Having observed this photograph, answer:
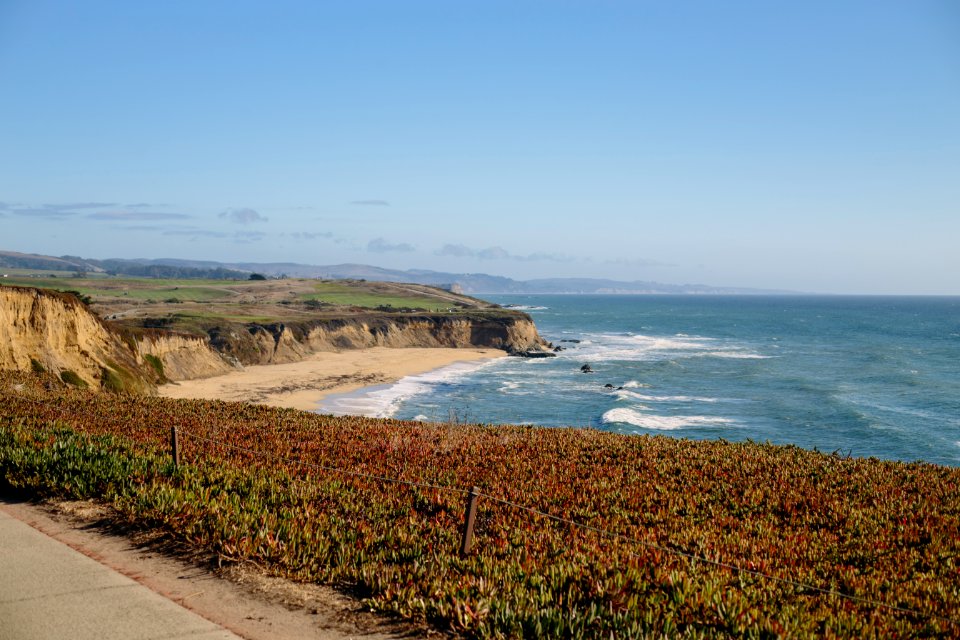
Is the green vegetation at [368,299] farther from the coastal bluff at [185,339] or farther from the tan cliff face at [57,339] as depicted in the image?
the tan cliff face at [57,339]

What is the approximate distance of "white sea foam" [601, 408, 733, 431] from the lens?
159 ft

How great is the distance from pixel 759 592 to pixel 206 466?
10.6m

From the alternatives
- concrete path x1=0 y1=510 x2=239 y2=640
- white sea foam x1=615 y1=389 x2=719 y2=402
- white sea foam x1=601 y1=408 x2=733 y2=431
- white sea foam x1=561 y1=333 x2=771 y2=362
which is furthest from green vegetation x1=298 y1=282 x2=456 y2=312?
concrete path x1=0 y1=510 x2=239 y2=640

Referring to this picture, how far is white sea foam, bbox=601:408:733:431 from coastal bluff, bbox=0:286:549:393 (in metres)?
32.5

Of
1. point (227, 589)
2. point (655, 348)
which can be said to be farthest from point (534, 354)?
point (227, 589)

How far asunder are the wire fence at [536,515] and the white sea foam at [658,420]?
116 feet

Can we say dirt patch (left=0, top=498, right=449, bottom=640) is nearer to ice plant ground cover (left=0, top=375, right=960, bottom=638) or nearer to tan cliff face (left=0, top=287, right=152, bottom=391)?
ice plant ground cover (left=0, top=375, right=960, bottom=638)

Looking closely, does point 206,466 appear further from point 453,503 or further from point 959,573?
point 959,573

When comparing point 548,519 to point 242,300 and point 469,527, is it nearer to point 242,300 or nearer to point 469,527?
point 469,527

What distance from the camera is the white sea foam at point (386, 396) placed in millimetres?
51594

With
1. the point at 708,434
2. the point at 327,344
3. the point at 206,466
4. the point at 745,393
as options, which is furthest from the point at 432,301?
the point at 206,466

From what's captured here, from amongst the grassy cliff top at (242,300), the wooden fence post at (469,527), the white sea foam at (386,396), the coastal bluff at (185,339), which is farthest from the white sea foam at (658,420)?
the grassy cliff top at (242,300)

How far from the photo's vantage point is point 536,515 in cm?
1245

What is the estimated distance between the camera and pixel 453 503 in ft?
42.7
